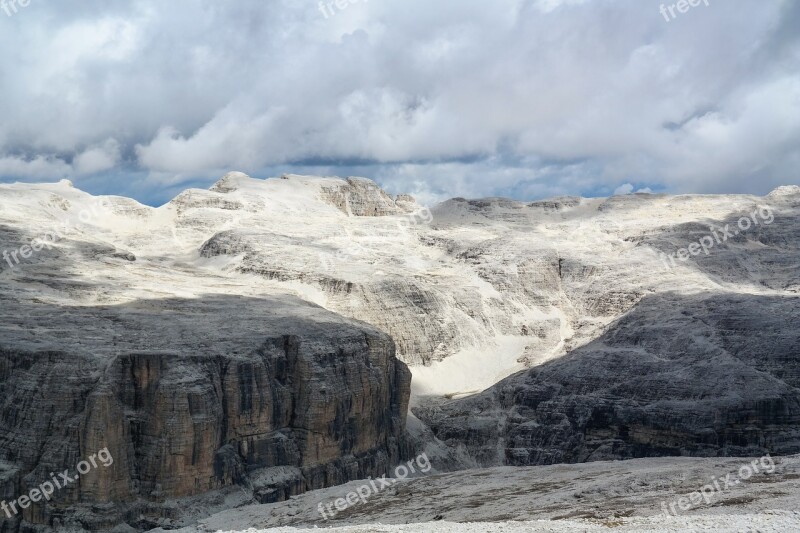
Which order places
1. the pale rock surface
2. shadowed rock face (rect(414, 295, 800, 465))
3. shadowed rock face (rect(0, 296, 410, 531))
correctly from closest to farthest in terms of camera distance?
shadowed rock face (rect(0, 296, 410, 531))
shadowed rock face (rect(414, 295, 800, 465))
the pale rock surface

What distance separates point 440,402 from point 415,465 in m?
14.1

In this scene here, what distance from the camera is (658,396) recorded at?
275 ft

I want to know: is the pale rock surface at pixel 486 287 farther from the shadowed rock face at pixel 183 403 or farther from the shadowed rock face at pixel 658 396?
the shadowed rock face at pixel 183 403

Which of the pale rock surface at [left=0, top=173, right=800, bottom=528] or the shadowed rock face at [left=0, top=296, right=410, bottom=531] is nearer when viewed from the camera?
the shadowed rock face at [left=0, top=296, right=410, bottom=531]

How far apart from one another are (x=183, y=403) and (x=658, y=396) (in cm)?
4185

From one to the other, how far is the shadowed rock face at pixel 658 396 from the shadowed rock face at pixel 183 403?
10.8 m

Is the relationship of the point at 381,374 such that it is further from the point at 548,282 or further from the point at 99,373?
the point at 548,282

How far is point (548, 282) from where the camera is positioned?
389ft

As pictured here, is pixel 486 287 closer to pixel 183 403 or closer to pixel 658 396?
pixel 658 396

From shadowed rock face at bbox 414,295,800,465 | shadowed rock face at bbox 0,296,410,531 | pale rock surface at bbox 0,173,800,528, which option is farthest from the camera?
pale rock surface at bbox 0,173,800,528

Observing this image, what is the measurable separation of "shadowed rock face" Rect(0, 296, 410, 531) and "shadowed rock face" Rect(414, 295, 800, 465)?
10788 millimetres

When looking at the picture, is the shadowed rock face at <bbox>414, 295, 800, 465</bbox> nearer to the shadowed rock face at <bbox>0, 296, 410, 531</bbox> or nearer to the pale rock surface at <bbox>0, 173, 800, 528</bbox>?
the pale rock surface at <bbox>0, 173, 800, 528</bbox>

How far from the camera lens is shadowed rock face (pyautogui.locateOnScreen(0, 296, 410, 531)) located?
60562 millimetres

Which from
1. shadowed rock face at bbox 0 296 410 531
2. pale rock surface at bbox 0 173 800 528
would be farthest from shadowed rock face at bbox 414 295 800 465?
shadowed rock face at bbox 0 296 410 531
